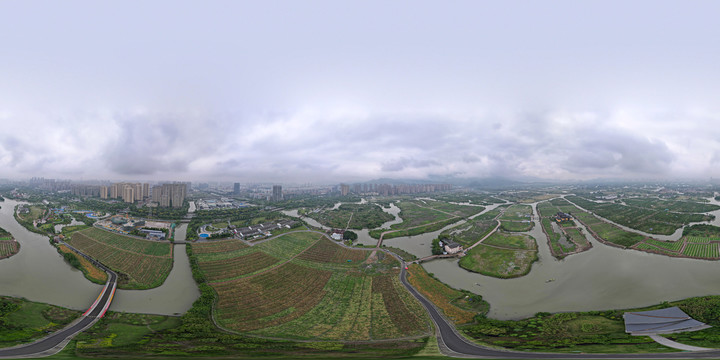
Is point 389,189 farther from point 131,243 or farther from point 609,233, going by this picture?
point 131,243

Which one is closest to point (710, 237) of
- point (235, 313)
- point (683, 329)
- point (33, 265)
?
point (683, 329)

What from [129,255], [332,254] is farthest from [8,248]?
[332,254]

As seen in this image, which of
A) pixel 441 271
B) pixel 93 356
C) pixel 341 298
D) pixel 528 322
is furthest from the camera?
pixel 441 271

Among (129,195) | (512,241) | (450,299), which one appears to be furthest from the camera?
(129,195)

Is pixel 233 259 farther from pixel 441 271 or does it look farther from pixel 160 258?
pixel 441 271

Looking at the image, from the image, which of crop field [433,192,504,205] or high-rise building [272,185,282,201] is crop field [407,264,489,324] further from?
high-rise building [272,185,282,201]

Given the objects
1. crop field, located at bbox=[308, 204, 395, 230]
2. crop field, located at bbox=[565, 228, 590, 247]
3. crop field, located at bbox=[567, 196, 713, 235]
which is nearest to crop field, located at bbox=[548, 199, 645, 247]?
crop field, located at bbox=[565, 228, 590, 247]

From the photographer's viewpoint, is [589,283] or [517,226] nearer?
[589,283]
